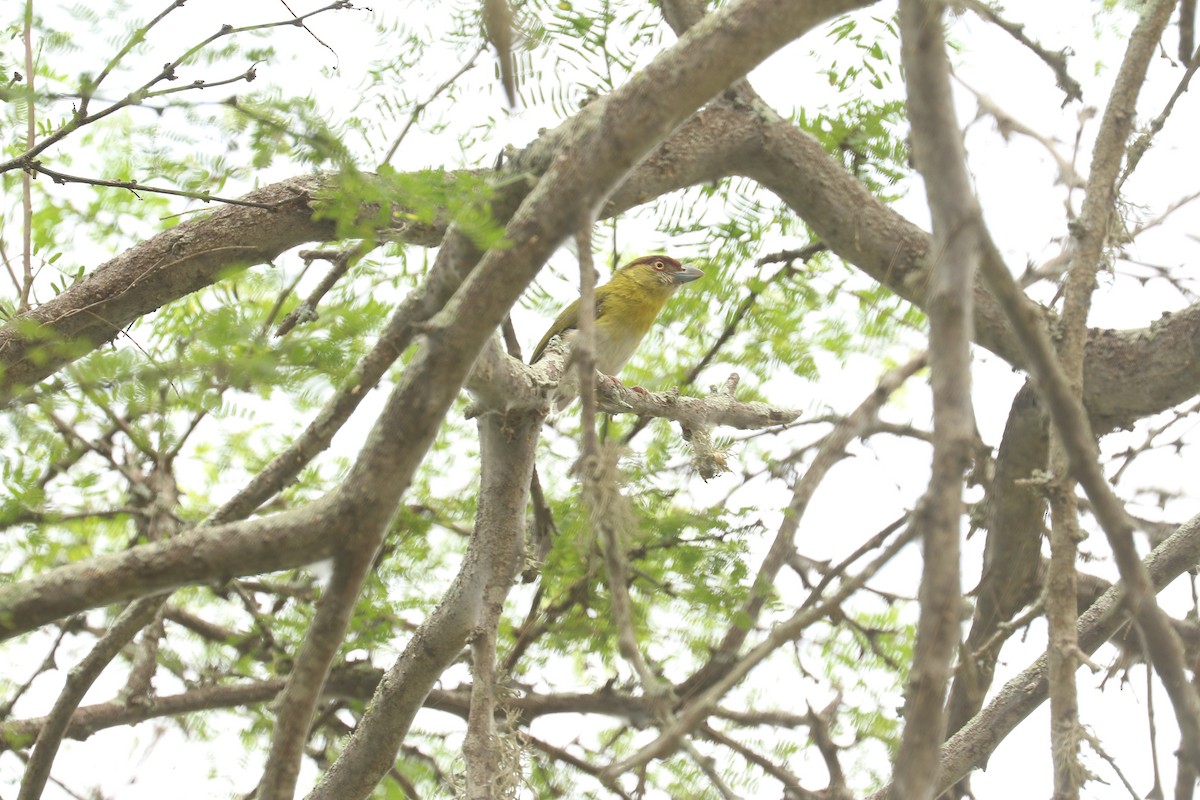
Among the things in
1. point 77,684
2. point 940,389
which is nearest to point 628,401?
point 77,684

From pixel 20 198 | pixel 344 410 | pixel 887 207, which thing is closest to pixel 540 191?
pixel 344 410

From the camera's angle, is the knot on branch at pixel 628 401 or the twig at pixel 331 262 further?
the twig at pixel 331 262

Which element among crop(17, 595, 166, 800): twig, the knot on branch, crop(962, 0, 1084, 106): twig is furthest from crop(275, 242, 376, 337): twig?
crop(962, 0, 1084, 106): twig

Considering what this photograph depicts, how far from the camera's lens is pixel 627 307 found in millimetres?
5969

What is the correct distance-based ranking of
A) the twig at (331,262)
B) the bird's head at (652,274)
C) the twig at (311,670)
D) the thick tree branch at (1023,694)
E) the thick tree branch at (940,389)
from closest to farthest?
1. the thick tree branch at (940,389)
2. the twig at (311,670)
3. the thick tree branch at (1023,694)
4. the twig at (331,262)
5. the bird's head at (652,274)

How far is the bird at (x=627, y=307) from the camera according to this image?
A: 226 inches

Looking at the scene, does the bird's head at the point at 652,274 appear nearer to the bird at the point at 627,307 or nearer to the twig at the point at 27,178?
the bird at the point at 627,307

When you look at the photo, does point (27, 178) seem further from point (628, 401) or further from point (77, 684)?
point (628, 401)

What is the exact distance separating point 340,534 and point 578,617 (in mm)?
2491

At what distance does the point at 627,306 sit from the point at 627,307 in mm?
17

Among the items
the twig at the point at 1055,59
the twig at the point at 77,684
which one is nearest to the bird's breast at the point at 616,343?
the twig at the point at 1055,59

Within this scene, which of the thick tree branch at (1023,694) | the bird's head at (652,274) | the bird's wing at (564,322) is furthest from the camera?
the bird's head at (652,274)

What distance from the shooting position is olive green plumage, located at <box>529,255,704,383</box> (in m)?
5.74

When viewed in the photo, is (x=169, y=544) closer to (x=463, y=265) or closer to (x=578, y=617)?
(x=463, y=265)
